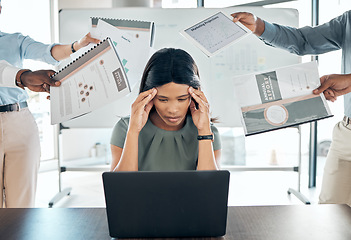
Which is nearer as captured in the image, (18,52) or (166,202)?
(166,202)

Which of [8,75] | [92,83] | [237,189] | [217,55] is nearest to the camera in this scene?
[92,83]

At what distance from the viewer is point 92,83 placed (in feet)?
4.07

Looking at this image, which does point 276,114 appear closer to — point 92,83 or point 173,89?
point 173,89

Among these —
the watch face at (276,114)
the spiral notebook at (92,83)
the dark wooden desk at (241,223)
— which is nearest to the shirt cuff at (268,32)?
the watch face at (276,114)

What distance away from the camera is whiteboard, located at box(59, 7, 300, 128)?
115 inches

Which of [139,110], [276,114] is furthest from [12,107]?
[276,114]

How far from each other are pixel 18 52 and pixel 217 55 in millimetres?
1648

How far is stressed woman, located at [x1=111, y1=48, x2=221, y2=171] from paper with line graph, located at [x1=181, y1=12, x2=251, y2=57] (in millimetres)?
97

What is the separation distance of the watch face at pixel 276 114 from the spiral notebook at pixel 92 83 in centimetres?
52

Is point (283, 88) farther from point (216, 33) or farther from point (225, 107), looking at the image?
point (225, 107)

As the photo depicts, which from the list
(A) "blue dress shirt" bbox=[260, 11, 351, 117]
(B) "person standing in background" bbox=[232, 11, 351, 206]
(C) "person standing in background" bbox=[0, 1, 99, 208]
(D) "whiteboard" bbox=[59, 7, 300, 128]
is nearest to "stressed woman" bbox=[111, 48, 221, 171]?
(B) "person standing in background" bbox=[232, 11, 351, 206]

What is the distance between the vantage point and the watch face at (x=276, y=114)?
127cm

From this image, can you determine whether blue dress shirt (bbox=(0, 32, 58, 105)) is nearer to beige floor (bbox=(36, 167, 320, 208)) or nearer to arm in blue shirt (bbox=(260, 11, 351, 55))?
arm in blue shirt (bbox=(260, 11, 351, 55))

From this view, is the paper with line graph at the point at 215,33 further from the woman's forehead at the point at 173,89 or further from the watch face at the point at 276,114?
the watch face at the point at 276,114
